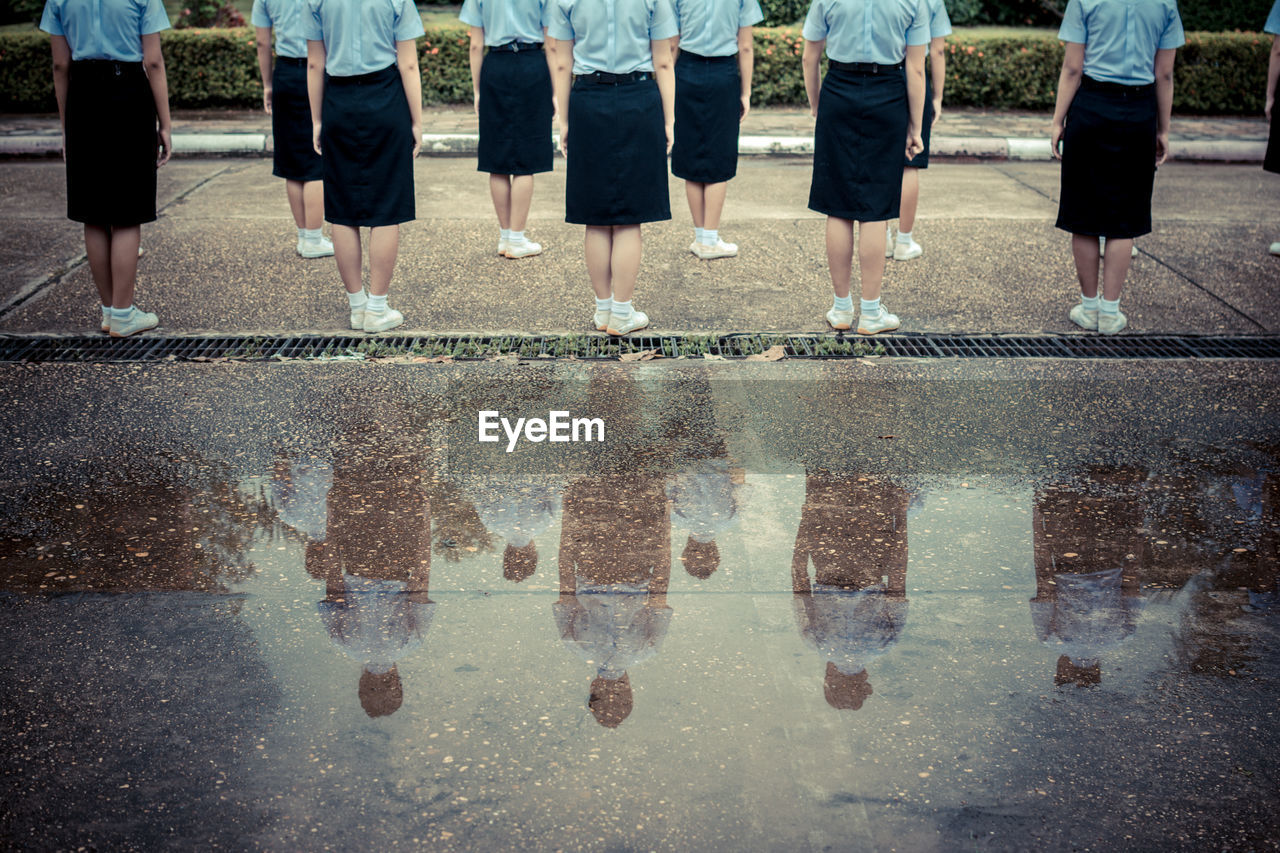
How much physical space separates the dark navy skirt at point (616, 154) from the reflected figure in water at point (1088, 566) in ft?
8.19

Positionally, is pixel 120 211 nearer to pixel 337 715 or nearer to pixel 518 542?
pixel 518 542

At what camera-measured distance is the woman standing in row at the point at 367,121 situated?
18.3ft

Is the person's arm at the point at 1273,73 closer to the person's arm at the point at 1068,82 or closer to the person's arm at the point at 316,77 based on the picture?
the person's arm at the point at 1068,82

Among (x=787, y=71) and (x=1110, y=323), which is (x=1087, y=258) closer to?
(x=1110, y=323)

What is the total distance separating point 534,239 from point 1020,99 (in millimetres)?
7480

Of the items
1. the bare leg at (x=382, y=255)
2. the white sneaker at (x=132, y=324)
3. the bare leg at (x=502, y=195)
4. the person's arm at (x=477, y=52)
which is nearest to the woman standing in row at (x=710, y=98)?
the bare leg at (x=502, y=195)

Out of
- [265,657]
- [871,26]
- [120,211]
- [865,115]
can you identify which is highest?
[871,26]

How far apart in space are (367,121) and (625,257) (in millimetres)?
1404

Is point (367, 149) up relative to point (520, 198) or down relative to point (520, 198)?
up

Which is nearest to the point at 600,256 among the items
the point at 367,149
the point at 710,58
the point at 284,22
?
the point at 367,149

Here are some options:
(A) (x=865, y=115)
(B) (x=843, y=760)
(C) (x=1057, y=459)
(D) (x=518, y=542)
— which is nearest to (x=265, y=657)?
(D) (x=518, y=542)

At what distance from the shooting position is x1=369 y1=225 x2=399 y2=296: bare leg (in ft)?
19.7

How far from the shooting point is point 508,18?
6.82m

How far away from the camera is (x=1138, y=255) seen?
752 centimetres
